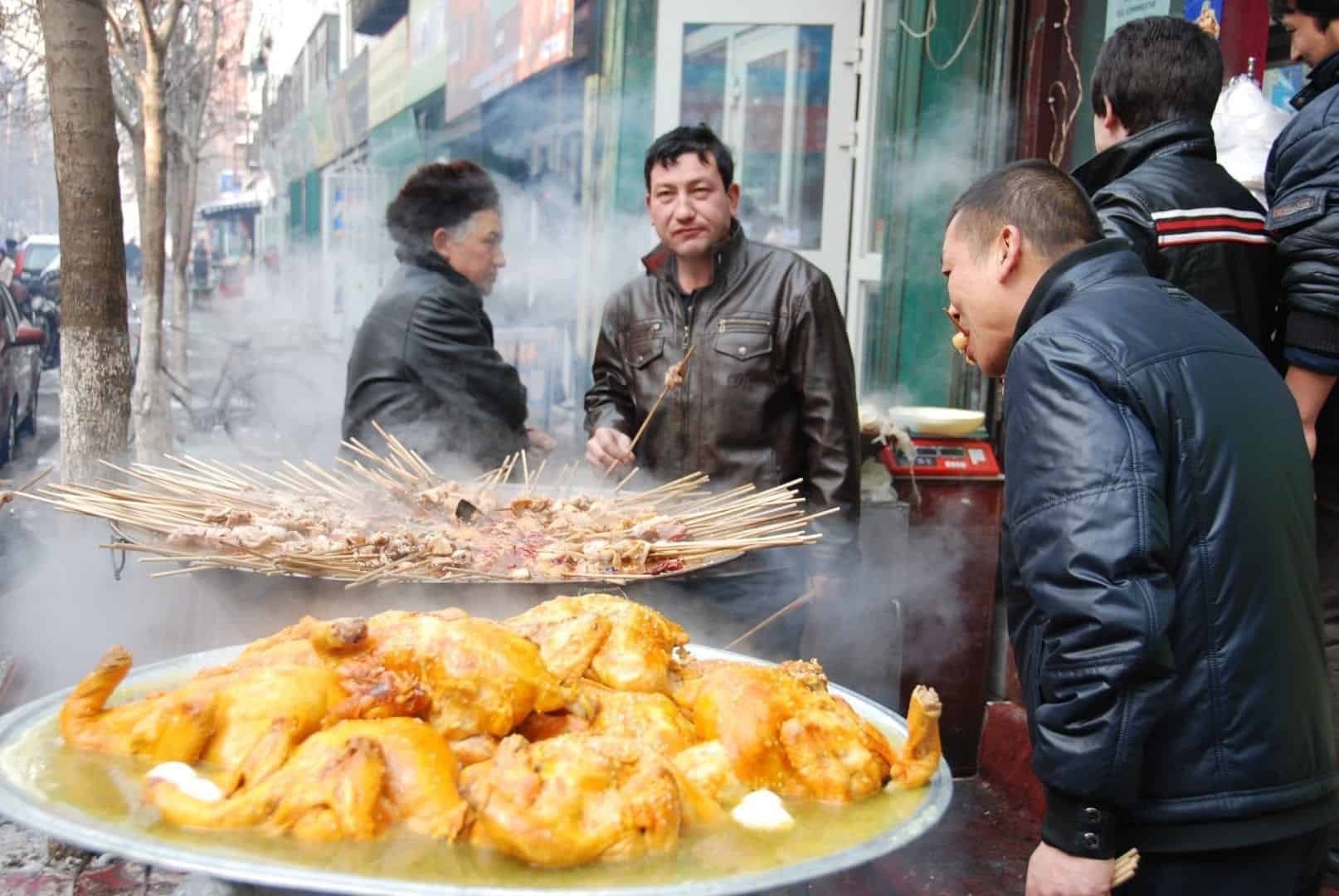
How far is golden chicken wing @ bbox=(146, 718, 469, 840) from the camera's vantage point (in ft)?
5.22

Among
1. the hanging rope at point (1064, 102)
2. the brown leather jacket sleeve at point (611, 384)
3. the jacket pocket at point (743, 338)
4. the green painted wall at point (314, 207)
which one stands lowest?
the brown leather jacket sleeve at point (611, 384)

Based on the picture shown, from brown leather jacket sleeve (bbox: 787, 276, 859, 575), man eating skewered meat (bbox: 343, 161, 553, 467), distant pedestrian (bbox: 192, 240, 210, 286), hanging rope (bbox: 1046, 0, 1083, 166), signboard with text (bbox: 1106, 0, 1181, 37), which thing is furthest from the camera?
distant pedestrian (bbox: 192, 240, 210, 286)

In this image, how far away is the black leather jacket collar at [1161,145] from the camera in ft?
10.4

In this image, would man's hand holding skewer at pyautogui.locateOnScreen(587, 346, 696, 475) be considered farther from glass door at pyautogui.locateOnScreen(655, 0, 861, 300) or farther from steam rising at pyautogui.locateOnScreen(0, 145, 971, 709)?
glass door at pyautogui.locateOnScreen(655, 0, 861, 300)

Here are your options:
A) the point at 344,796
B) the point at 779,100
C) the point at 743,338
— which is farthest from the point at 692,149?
the point at 779,100

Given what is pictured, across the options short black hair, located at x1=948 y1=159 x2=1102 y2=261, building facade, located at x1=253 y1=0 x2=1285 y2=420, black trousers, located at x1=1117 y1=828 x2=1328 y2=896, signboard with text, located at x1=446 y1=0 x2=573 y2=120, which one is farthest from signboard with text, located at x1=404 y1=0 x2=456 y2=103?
black trousers, located at x1=1117 y1=828 x2=1328 y2=896

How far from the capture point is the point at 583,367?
9.38 meters

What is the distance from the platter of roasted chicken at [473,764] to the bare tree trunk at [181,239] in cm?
1435

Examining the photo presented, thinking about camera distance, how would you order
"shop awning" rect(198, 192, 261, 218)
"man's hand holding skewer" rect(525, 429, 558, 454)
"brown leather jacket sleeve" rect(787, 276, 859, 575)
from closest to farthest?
1. "brown leather jacket sleeve" rect(787, 276, 859, 575)
2. "man's hand holding skewer" rect(525, 429, 558, 454)
3. "shop awning" rect(198, 192, 261, 218)

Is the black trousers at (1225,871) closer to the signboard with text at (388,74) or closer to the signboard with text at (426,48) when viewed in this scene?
the signboard with text at (426,48)

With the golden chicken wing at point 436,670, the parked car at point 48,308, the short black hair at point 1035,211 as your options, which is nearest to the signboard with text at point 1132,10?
the short black hair at point 1035,211

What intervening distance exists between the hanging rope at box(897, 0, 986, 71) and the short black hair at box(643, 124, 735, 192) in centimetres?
278

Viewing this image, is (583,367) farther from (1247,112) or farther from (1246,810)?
(1246,810)

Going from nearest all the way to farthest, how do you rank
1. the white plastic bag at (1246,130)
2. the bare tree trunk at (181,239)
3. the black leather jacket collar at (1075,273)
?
1. the black leather jacket collar at (1075,273)
2. the white plastic bag at (1246,130)
3. the bare tree trunk at (181,239)
